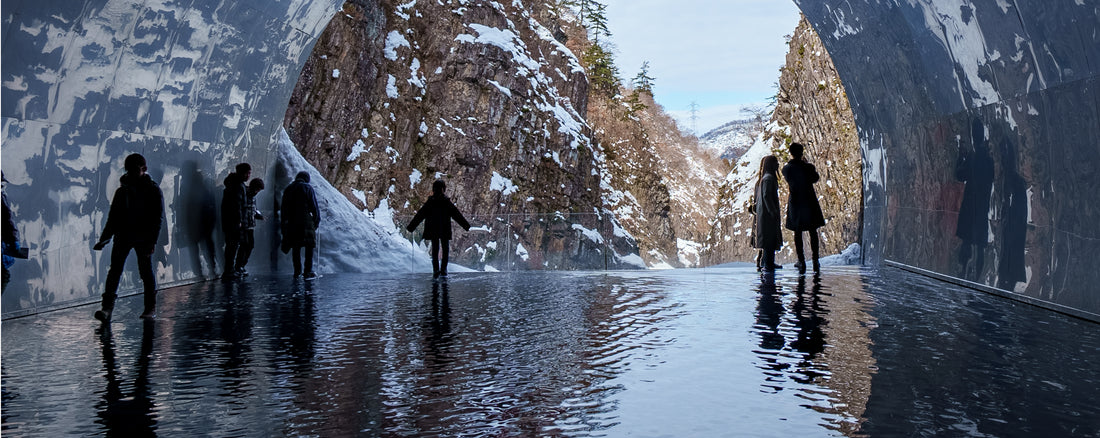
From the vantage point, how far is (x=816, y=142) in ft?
111

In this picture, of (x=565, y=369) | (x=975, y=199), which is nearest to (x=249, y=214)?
(x=975, y=199)

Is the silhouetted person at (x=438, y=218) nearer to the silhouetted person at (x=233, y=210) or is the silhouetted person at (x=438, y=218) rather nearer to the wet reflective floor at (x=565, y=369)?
the silhouetted person at (x=233, y=210)

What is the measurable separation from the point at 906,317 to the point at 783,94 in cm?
3287

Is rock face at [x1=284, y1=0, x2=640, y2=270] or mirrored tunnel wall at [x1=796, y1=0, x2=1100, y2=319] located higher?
rock face at [x1=284, y1=0, x2=640, y2=270]

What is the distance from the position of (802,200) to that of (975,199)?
9.88 ft

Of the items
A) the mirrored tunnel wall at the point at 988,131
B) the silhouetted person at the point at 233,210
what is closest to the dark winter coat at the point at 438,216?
the silhouetted person at the point at 233,210

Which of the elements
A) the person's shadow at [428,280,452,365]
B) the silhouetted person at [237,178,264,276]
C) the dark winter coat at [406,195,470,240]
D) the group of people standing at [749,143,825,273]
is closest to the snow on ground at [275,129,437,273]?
the silhouetted person at [237,178,264,276]

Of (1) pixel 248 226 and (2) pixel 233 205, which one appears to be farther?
(1) pixel 248 226

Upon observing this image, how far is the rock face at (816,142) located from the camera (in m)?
29.4

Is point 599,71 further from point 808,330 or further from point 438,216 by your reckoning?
point 808,330

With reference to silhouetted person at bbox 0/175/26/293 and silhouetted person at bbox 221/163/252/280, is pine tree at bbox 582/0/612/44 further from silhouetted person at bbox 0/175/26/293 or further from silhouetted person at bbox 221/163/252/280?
silhouetted person at bbox 0/175/26/293

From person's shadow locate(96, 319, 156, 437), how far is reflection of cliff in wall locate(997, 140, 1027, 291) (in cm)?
783

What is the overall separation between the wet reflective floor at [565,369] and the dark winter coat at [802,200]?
10.8 feet

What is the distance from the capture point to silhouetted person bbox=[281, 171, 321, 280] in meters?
15.9
